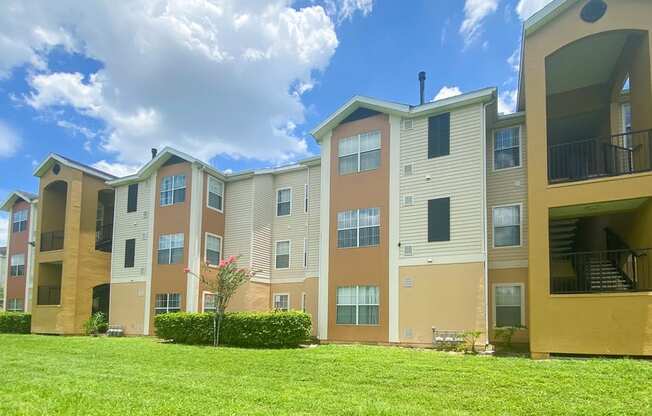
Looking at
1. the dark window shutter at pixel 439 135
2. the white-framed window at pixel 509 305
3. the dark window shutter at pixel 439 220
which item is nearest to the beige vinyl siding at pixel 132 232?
the dark window shutter at pixel 439 220

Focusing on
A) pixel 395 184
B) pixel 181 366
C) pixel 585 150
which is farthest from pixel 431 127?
pixel 181 366

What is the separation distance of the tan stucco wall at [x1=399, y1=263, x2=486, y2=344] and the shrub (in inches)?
643

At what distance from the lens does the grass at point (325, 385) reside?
Result: 314 inches

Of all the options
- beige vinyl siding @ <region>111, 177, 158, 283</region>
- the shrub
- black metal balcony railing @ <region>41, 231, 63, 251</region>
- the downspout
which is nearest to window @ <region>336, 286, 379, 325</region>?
the downspout

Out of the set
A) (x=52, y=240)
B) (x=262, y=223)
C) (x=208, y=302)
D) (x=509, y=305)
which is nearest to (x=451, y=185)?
(x=509, y=305)

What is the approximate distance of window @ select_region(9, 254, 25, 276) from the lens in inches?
1308

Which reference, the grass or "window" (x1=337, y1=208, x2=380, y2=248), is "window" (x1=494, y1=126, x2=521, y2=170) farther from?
the grass

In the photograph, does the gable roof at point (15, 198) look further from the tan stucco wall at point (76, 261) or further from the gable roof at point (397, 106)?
the gable roof at point (397, 106)

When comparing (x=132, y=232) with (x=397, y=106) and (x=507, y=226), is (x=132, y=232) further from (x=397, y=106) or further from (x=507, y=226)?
(x=507, y=226)

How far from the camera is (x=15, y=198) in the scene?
3412cm

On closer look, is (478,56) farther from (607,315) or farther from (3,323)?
(3,323)

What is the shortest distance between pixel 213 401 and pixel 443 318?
9.82 metres

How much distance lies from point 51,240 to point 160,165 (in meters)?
8.26

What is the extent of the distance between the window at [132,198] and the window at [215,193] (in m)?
4.54
